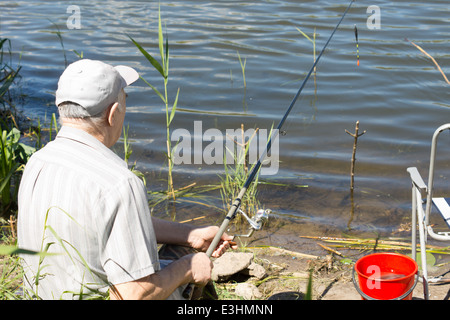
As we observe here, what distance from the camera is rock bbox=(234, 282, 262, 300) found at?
10.3 feet

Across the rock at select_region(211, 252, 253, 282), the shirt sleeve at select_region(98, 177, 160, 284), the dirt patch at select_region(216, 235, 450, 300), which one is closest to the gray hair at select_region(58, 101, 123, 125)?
the shirt sleeve at select_region(98, 177, 160, 284)

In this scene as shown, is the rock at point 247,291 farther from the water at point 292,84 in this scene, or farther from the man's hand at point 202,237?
the water at point 292,84

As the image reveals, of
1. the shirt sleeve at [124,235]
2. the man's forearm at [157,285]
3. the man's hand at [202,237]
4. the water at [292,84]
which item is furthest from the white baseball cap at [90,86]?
the water at [292,84]

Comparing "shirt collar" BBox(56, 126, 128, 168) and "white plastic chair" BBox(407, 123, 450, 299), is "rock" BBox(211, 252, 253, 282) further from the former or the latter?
"shirt collar" BBox(56, 126, 128, 168)

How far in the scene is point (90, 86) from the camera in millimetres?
2102

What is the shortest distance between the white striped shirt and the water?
2439 mm

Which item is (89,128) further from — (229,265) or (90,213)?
(229,265)

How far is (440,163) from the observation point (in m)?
5.39

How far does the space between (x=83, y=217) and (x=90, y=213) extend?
0.03 meters

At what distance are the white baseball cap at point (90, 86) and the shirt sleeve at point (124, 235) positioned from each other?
314 mm

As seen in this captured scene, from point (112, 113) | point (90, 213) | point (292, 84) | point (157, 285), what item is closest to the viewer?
point (90, 213)

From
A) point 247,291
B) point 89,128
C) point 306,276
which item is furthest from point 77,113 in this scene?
point 306,276

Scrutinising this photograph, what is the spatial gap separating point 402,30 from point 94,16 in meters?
4.88

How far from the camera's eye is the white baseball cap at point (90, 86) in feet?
6.91
